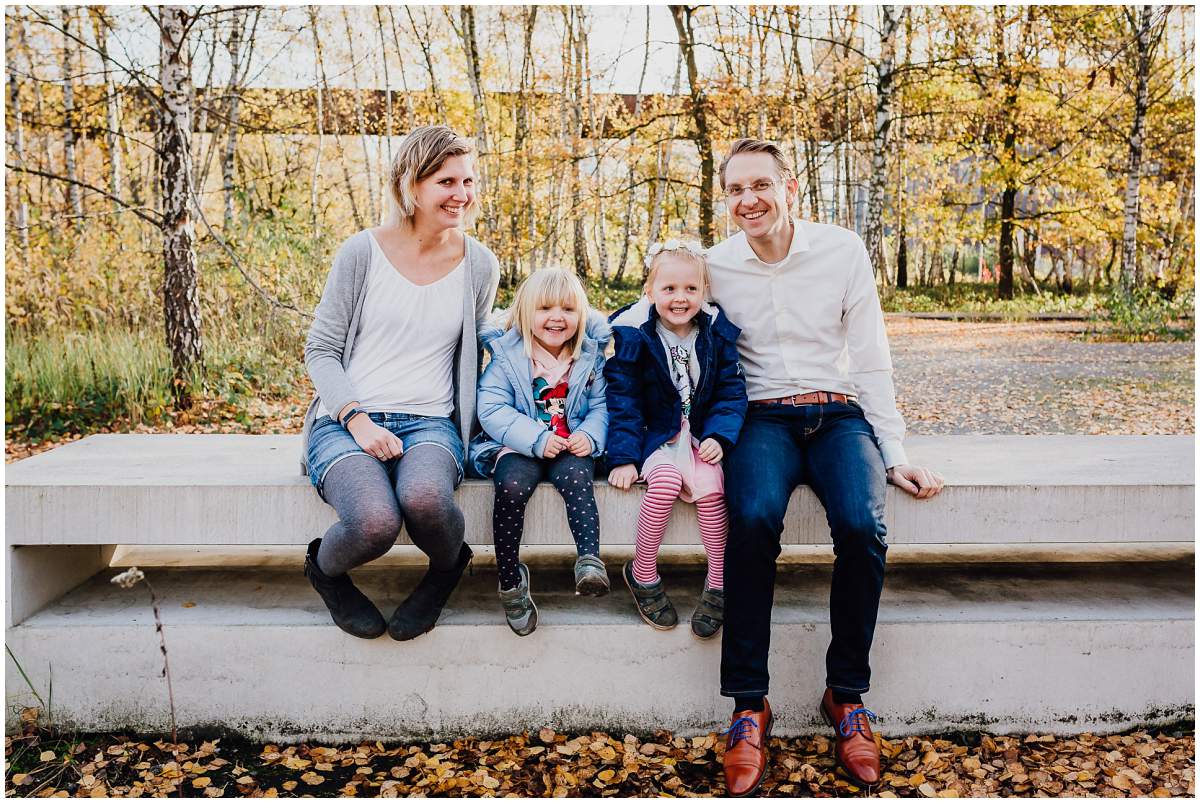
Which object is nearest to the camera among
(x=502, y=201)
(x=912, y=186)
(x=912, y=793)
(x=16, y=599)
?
(x=912, y=793)

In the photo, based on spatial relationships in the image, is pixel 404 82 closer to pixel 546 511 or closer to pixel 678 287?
pixel 678 287

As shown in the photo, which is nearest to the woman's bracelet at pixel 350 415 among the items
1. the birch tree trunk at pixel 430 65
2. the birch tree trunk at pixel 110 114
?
the birch tree trunk at pixel 110 114

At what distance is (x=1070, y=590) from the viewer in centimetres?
310

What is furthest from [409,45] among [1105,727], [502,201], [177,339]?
[1105,727]

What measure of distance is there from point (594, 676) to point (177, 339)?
5.34 meters

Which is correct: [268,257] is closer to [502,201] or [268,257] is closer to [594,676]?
[502,201]

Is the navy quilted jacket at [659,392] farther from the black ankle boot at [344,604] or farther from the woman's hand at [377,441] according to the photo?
the black ankle boot at [344,604]

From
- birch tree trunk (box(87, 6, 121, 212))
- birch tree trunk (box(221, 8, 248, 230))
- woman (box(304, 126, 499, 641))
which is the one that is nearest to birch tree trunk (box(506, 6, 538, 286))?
birch tree trunk (box(221, 8, 248, 230))

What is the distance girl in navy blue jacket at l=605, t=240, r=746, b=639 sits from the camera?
2750 mm

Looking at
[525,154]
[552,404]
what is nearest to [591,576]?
[552,404]

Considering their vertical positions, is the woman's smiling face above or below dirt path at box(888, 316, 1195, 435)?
above

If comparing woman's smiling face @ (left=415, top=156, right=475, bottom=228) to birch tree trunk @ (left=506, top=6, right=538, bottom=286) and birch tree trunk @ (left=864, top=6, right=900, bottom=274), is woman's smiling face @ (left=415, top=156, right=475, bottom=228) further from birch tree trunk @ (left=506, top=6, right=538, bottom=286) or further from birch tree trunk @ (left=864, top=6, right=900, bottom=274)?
birch tree trunk @ (left=506, top=6, right=538, bottom=286)

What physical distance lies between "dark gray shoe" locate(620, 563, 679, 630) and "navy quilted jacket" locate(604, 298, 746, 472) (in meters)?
0.35

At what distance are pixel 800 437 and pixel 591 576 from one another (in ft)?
2.52
